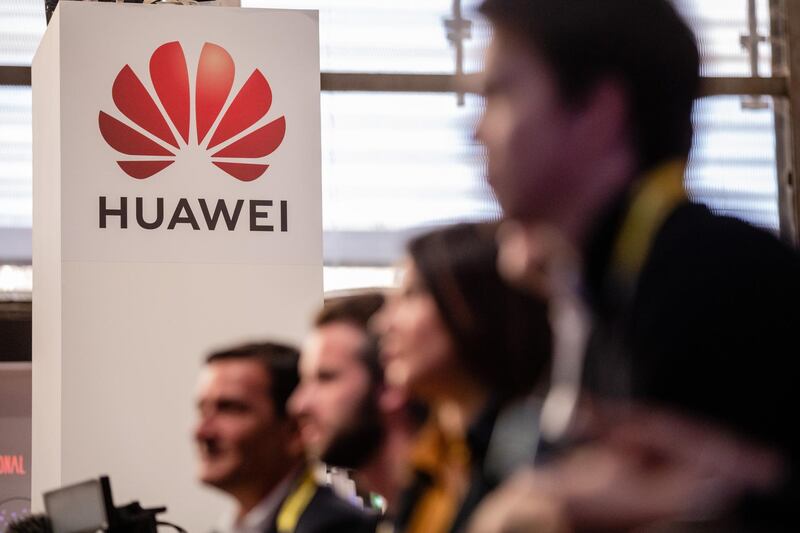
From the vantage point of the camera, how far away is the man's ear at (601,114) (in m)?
0.76

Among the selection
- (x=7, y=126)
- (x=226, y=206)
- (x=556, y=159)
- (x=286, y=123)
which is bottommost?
(x=556, y=159)

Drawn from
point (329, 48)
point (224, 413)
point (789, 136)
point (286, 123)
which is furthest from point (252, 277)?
point (789, 136)

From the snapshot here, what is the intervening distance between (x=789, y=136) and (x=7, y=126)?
5.31 meters

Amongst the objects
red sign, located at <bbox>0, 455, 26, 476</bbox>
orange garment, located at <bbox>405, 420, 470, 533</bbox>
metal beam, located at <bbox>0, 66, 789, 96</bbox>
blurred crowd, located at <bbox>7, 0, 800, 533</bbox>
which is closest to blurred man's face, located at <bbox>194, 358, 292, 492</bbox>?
orange garment, located at <bbox>405, 420, 470, 533</bbox>

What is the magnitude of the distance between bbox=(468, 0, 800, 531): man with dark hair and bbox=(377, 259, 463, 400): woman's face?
36 cm

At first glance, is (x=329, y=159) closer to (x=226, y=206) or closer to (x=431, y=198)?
(x=431, y=198)

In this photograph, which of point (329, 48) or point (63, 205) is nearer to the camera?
point (63, 205)

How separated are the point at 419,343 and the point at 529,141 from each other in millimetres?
492

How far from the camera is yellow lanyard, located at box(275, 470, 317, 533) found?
2002 millimetres

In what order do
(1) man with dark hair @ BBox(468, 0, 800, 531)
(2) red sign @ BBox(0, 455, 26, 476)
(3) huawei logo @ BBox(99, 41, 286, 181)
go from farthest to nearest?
(2) red sign @ BBox(0, 455, 26, 476) < (3) huawei logo @ BBox(99, 41, 286, 181) < (1) man with dark hair @ BBox(468, 0, 800, 531)

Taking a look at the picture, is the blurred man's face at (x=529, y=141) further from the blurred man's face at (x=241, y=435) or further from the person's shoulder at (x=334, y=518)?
the blurred man's face at (x=241, y=435)

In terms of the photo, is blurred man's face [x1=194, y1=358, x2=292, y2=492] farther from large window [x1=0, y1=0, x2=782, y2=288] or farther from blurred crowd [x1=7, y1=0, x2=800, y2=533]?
large window [x1=0, y1=0, x2=782, y2=288]

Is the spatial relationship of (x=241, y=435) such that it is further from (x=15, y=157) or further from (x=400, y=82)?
(x=15, y=157)

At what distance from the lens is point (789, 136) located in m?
8.58
